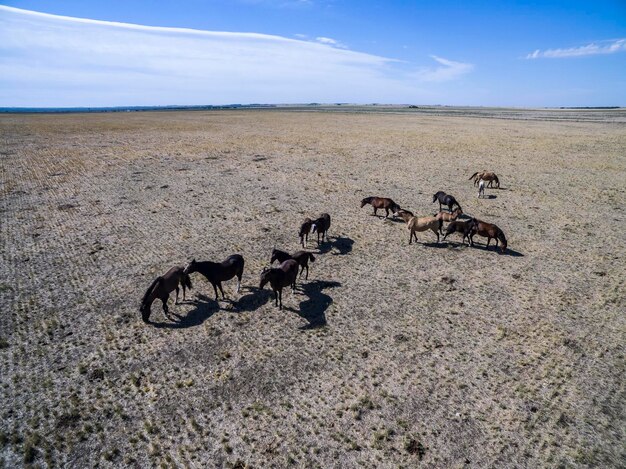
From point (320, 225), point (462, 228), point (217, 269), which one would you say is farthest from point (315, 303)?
point (462, 228)

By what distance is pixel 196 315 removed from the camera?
36.3 feet

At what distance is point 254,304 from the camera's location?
11617 millimetres

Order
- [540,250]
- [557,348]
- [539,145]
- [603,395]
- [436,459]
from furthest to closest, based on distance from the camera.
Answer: [539,145] < [540,250] < [557,348] < [603,395] < [436,459]

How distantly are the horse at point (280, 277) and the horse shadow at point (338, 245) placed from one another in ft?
12.5

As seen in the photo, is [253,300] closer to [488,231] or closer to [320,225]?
[320,225]

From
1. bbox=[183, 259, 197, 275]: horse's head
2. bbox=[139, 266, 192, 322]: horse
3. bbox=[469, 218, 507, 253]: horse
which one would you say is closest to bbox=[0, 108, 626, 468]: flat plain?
bbox=[139, 266, 192, 322]: horse

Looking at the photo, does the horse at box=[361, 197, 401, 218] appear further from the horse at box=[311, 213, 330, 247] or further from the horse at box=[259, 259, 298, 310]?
the horse at box=[259, 259, 298, 310]

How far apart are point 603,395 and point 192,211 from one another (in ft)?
59.0

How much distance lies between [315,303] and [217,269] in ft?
10.2

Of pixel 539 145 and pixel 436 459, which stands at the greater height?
pixel 539 145

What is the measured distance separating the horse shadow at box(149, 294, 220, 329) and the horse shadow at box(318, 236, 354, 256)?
5.34m

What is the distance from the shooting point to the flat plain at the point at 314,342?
7.04 meters

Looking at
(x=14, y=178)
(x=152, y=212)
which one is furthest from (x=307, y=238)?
(x=14, y=178)

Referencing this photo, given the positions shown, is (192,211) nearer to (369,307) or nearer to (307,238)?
(307,238)
